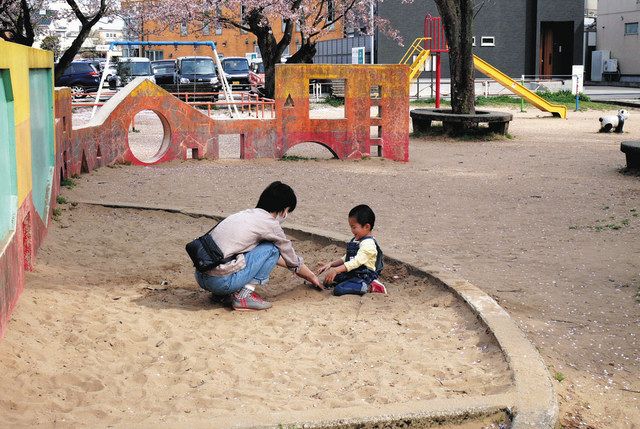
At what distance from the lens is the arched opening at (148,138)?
14.9 meters

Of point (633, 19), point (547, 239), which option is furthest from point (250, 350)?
point (633, 19)

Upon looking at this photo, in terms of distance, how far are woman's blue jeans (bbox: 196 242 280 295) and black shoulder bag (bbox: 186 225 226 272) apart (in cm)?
12

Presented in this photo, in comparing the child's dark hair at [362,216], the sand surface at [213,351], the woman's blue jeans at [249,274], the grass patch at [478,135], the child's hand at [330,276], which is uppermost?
the child's dark hair at [362,216]

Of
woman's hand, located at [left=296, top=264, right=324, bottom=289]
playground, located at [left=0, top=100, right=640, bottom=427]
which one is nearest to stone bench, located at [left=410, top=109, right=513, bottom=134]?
playground, located at [left=0, top=100, right=640, bottom=427]

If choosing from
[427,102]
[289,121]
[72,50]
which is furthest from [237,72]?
[289,121]

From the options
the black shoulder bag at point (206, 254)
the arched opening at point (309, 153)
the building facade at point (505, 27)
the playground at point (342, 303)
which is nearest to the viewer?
the playground at point (342, 303)

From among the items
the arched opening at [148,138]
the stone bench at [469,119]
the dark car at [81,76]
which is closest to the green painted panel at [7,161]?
the arched opening at [148,138]

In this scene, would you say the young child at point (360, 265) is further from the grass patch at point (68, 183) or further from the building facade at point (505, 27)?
the building facade at point (505, 27)

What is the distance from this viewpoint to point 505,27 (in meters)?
42.9

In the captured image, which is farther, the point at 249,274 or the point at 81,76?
the point at 81,76

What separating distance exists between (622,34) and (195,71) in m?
27.6

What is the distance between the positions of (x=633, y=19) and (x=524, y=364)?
49090mm

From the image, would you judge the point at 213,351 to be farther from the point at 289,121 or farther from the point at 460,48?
the point at 460,48

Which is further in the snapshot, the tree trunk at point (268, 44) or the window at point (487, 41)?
the window at point (487, 41)
